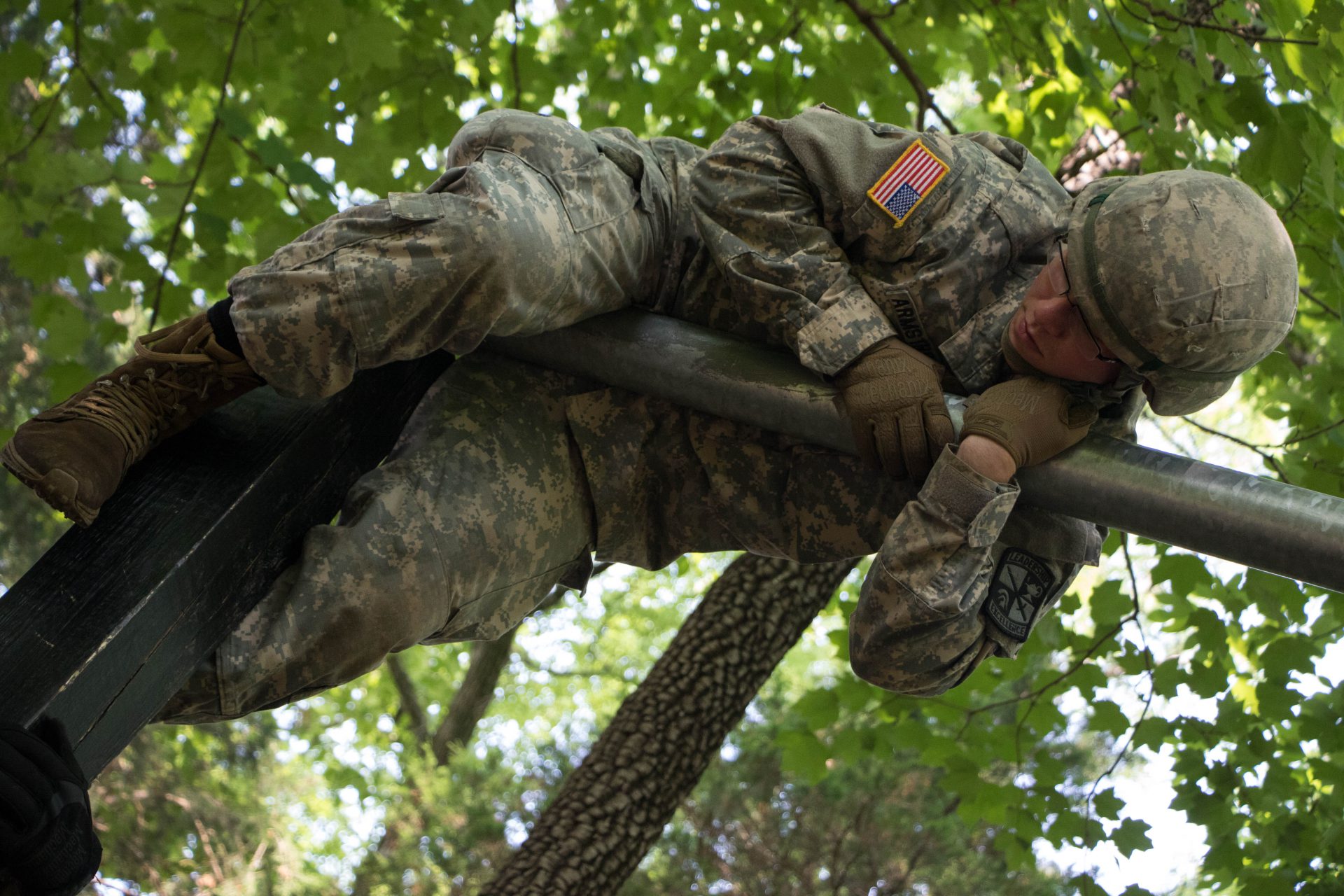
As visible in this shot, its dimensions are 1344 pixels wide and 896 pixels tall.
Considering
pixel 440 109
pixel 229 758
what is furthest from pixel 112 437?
pixel 229 758

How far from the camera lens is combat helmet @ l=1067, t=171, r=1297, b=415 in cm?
170

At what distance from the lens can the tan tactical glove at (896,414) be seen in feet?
6.08

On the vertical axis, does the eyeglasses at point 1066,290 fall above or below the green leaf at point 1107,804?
below

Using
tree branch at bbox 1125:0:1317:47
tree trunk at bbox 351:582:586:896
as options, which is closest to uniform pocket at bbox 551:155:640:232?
tree branch at bbox 1125:0:1317:47

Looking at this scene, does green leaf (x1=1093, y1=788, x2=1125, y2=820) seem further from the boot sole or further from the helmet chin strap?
the boot sole

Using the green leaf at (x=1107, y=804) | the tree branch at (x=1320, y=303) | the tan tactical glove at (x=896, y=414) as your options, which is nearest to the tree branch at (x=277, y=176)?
the tan tactical glove at (x=896, y=414)

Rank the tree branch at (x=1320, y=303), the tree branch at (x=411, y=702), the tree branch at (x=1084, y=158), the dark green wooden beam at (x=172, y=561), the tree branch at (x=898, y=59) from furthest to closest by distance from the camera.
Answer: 1. the tree branch at (x=411, y=702)
2. the tree branch at (x=1084, y=158)
3. the tree branch at (x=898, y=59)
4. the tree branch at (x=1320, y=303)
5. the dark green wooden beam at (x=172, y=561)

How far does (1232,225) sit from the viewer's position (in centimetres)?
172

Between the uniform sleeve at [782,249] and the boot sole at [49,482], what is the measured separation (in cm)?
111

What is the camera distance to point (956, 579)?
185 centimetres

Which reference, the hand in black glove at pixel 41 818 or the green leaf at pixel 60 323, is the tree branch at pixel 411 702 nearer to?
the green leaf at pixel 60 323

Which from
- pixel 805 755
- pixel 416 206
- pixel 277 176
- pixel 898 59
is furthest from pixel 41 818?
pixel 898 59

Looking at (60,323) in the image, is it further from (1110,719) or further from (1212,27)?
(1110,719)

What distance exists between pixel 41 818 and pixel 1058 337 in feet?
5.24
